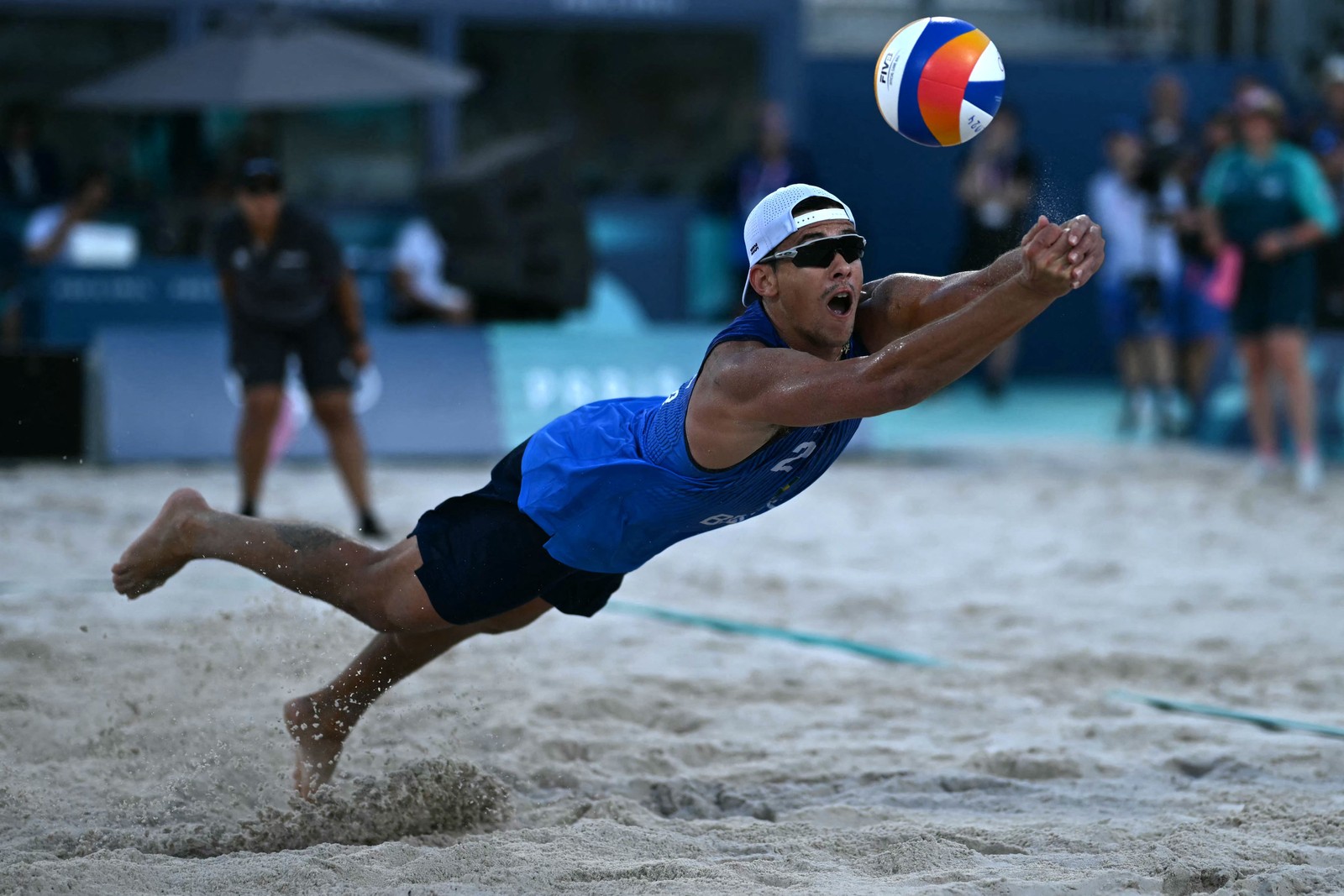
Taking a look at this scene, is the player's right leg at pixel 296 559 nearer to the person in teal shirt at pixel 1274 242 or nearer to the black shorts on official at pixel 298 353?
the black shorts on official at pixel 298 353

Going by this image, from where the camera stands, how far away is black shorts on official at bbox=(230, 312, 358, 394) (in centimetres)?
782

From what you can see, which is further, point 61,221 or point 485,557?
point 61,221

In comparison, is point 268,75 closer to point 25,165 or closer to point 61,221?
point 61,221

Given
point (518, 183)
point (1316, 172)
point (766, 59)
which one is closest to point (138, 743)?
point (1316, 172)

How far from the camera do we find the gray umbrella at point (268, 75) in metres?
11.2

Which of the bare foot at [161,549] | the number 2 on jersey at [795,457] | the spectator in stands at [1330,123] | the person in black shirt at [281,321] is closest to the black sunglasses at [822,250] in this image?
the number 2 on jersey at [795,457]

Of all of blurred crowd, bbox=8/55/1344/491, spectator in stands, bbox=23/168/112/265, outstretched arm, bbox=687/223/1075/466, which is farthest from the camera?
spectator in stands, bbox=23/168/112/265

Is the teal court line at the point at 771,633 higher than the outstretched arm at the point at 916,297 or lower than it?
lower

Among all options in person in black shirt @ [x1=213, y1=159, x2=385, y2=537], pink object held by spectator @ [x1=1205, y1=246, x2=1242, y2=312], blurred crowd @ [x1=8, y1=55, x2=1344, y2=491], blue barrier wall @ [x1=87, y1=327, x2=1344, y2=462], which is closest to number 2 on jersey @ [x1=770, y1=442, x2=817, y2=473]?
person in black shirt @ [x1=213, y1=159, x2=385, y2=537]

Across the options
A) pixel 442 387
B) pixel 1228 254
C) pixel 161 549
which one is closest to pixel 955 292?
pixel 161 549

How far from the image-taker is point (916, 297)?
12.4 feet

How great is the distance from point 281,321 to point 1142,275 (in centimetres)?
710

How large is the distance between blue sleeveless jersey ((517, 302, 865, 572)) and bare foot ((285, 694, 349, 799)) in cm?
83

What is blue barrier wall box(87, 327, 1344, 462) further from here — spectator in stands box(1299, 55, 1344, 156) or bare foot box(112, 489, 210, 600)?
bare foot box(112, 489, 210, 600)
